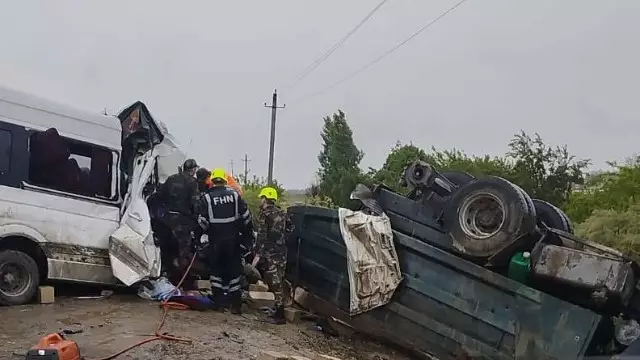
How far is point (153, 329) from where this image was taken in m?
6.90

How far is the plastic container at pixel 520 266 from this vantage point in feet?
21.7

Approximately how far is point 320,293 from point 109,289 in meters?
2.51

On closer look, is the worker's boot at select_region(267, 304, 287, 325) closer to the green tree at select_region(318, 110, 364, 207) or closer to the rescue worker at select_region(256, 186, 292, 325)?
the rescue worker at select_region(256, 186, 292, 325)

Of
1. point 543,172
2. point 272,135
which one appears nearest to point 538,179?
point 543,172

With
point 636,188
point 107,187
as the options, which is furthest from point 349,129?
point 107,187

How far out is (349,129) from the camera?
133ft

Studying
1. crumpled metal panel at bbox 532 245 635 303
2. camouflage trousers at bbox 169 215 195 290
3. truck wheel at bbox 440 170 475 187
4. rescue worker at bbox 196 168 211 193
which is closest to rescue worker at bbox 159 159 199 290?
camouflage trousers at bbox 169 215 195 290

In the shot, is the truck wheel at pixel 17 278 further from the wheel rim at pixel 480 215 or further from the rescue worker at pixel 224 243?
the wheel rim at pixel 480 215

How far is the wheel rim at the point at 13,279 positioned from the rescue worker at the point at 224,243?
6.37ft

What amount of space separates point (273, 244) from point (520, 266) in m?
2.98

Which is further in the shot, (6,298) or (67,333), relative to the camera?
(6,298)

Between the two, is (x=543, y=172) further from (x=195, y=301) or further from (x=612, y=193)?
(x=195, y=301)

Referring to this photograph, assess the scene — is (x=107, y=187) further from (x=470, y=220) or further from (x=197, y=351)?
(x=470, y=220)

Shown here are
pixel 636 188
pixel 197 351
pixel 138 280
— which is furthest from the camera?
pixel 636 188
